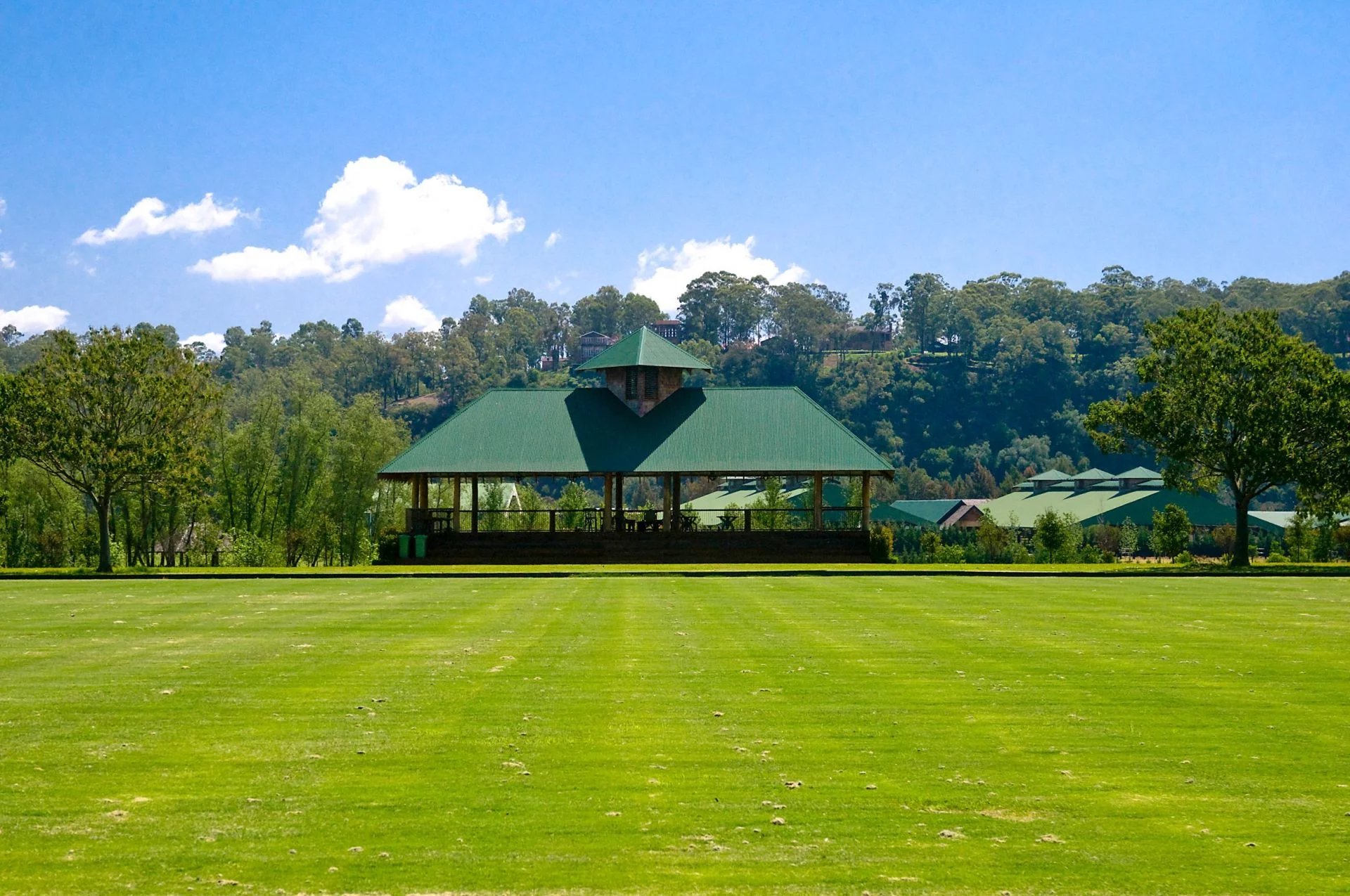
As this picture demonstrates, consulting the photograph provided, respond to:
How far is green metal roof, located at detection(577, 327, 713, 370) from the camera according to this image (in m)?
49.6

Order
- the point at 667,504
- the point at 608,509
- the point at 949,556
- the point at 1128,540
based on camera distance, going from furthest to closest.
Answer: the point at 1128,540 → the point at 949,556 → the point at 667,504 → the point at 608,509

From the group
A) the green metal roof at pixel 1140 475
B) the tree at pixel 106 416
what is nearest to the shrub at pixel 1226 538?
the green metal roof at pixel 1140 475

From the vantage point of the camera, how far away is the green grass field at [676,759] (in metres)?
6.86

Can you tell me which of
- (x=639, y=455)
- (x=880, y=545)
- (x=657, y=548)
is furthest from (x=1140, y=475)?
(x=657, y=548)

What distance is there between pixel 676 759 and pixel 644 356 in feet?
135

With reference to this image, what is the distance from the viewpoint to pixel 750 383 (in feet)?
539

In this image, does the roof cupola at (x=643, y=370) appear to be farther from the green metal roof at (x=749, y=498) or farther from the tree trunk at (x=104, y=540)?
the green metal roof at (x=749, y=498)

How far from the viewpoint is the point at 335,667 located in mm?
13352

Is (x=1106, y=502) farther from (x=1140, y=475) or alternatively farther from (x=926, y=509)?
(x=926, y=509)

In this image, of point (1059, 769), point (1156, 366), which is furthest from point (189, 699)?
point (1156, 366)

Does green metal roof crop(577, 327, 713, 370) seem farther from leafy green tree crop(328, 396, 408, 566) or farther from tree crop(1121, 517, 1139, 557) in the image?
tree crop(1121, 517, 1139, 557)

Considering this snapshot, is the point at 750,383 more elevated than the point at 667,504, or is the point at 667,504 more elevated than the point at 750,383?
the point at 750,383

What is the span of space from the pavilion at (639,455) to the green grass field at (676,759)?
25.9 m

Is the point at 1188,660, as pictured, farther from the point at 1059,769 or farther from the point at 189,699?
the point at 189,699
